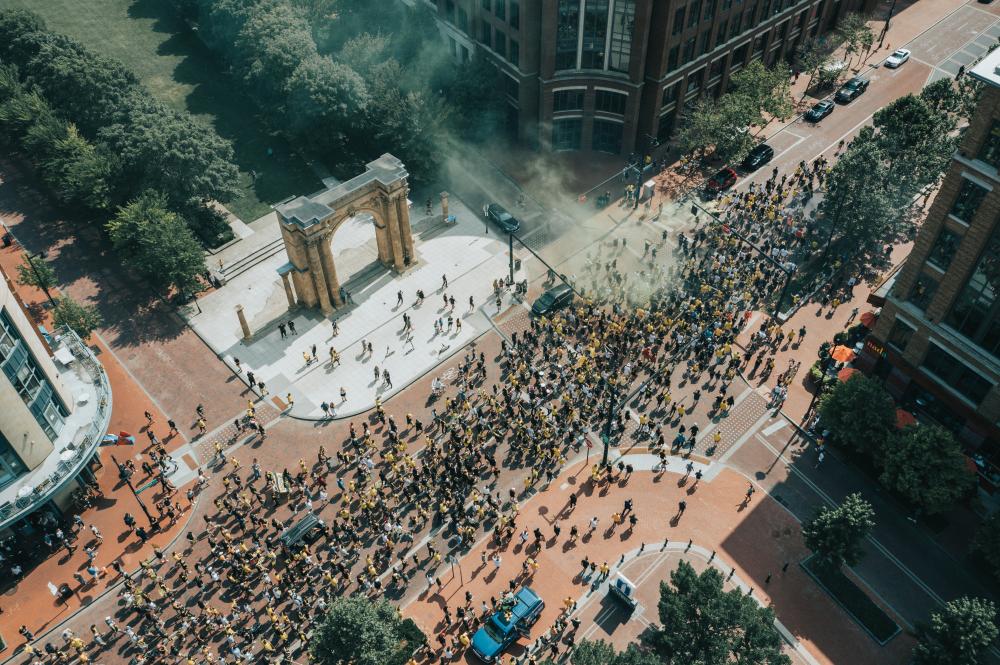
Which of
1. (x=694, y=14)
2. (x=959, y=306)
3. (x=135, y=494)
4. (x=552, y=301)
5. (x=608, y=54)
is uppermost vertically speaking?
(x=694, y=14)

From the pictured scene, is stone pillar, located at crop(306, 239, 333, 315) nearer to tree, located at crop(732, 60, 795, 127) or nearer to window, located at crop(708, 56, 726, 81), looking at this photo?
tree, located at crop(732, 60, 795, 127)

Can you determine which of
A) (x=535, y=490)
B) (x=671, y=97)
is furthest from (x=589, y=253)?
(x=535, y=490)

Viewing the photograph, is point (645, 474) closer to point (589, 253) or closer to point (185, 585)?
point (589, 253)

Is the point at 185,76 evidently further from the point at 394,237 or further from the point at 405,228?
the point at 405,228

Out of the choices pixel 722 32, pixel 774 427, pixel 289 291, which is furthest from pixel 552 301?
pixel 722 32

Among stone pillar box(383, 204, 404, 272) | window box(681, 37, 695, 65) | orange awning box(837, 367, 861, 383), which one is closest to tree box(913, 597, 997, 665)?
orange awning box(837, 367, 861, 383)
